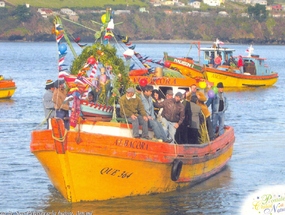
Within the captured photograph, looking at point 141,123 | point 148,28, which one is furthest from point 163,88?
point 148,28

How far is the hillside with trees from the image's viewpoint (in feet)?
582

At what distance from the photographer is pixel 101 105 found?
63.1 feet

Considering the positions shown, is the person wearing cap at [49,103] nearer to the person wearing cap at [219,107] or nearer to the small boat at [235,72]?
the person wearing cap at [219,107]

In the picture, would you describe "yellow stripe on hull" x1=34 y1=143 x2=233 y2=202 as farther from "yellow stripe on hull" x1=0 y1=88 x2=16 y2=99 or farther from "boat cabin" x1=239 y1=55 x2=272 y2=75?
"boat cabin" x1=239 y1=55 x2=272 y2=75

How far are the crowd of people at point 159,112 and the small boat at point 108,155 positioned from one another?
0.30 m

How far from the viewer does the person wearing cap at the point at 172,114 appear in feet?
63.6

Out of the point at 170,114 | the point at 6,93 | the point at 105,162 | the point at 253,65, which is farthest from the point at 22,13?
the point at 105,162

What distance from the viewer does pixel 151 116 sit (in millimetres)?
18734

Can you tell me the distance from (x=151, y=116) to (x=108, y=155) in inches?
74.5

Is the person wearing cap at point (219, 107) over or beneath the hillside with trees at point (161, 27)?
over

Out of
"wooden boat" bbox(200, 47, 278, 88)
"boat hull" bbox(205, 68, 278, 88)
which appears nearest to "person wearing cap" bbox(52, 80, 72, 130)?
"boat hull" bbox(205, 68, 278, 88)

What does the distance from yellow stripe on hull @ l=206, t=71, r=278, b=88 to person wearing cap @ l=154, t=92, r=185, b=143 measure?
27.2 meters

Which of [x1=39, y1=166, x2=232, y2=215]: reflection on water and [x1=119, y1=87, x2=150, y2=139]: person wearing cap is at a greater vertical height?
[x1=119, y1=87, x2=150, y2=139]: person wearing cap

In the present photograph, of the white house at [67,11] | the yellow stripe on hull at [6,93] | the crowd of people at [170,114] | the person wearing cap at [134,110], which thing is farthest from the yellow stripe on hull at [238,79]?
the white house at [67,11]
